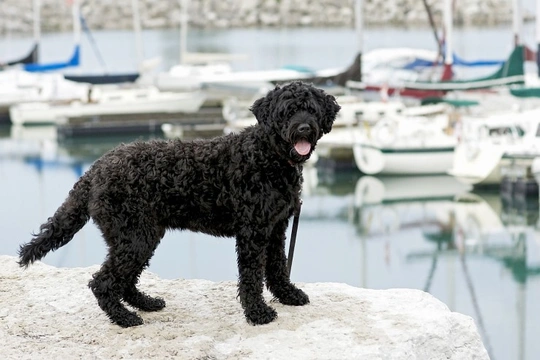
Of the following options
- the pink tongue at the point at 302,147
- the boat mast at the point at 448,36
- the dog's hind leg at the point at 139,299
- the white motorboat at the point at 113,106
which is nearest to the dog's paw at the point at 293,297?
the dog's hind leg at the point at 139,299

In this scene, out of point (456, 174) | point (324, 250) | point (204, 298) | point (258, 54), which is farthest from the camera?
point (258, 54)

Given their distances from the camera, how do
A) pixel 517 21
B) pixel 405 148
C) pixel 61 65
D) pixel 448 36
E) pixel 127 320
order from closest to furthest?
pixel 127 320, pixel 405 148, pixel 448 36, pixel 517 21, pixel 61 65

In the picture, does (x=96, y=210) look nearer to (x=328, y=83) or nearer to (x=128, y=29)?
(x=328, y=83)

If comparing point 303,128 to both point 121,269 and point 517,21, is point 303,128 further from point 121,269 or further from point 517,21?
point 517,21

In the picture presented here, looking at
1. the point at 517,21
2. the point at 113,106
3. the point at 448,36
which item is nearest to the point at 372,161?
the point at 448,36

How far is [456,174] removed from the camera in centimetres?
2161

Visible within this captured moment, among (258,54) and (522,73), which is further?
(258,54)

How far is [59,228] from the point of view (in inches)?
235

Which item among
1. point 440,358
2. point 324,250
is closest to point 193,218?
point 440,358

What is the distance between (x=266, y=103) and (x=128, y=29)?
8895 cm

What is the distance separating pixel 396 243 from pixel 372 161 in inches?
226

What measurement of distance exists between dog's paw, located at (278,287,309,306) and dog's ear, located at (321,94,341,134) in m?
1.16

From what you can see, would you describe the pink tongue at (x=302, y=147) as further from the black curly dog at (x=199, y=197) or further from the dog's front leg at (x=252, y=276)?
the dog's front leg at (x=252, y=276)

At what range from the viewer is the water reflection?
13870 mm
